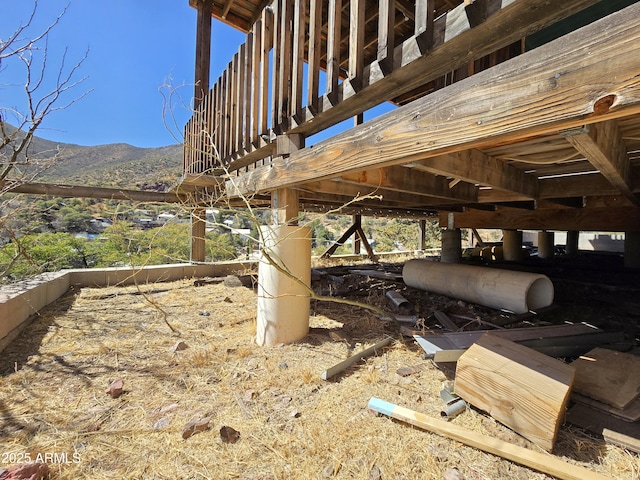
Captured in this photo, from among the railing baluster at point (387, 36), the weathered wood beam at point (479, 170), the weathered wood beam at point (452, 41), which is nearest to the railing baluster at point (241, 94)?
the weathered wood beam at point (452, 41)

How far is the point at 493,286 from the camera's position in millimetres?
4102

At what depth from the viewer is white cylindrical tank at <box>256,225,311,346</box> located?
303 cm

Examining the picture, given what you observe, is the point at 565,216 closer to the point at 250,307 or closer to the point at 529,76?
the point at 529,76

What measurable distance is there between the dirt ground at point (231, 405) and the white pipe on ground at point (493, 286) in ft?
0.88

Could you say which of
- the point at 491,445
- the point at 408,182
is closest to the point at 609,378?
the point at 491,445

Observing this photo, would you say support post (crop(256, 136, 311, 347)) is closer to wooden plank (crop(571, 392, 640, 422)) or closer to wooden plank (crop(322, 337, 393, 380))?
wooden plank (crop(322, 337, 393, 380))

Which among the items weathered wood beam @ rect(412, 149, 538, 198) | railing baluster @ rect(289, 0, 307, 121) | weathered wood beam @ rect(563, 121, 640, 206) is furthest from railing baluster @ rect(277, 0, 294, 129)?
weathered wood beam @ rect(563, 121, 640, 206)

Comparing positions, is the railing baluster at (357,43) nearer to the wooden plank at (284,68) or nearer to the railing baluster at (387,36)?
the railing baluster at (387,36)

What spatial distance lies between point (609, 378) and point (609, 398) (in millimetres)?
→ 223

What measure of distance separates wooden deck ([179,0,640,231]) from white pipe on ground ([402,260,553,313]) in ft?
3.74

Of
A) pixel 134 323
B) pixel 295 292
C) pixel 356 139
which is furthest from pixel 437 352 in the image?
pixel 134 323

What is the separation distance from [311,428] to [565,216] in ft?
18.4

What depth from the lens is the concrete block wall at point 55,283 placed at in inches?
126

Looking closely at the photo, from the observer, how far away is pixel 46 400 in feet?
7.25
